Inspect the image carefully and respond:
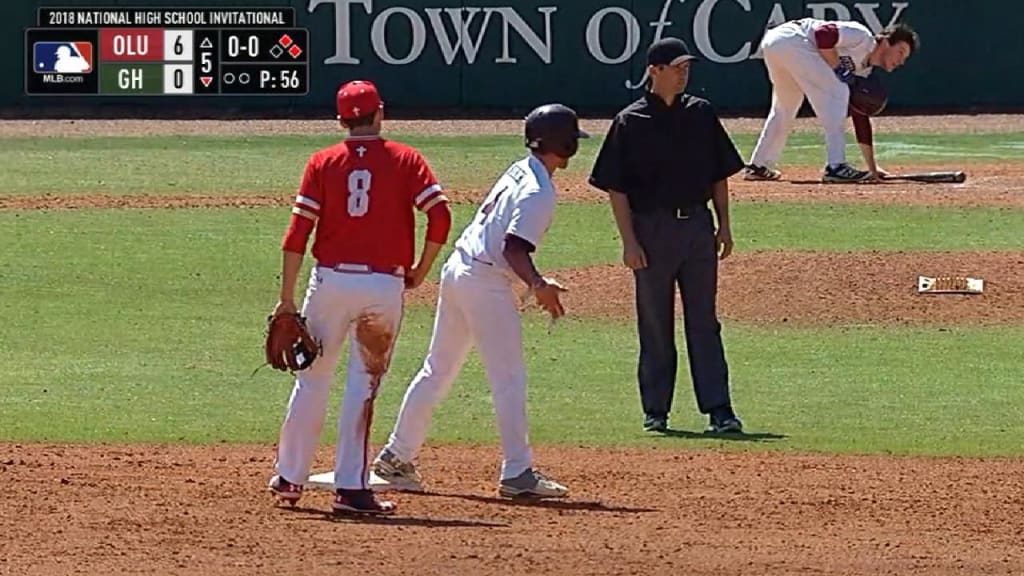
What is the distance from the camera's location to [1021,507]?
8820 millimetres

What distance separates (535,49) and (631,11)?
1.51m

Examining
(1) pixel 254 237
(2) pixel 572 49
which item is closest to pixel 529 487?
(1) pixel 254 237

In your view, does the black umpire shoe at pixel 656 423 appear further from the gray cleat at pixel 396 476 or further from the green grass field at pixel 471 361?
the gray cleat at pixel 396 476

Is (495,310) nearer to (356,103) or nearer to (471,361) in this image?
(356,103)

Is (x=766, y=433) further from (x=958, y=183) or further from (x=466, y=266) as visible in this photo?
(x=958, y=183)

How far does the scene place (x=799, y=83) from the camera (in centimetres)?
2028

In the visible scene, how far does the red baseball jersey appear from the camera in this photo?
325 inches

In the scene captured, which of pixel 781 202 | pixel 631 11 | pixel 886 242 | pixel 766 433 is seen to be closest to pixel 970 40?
pixel 631 11

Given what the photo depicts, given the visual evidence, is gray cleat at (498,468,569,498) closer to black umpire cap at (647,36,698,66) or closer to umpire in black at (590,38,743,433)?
umpire in black at (590,38,743,433)

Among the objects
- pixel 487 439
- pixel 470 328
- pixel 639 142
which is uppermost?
pixel 639 142
